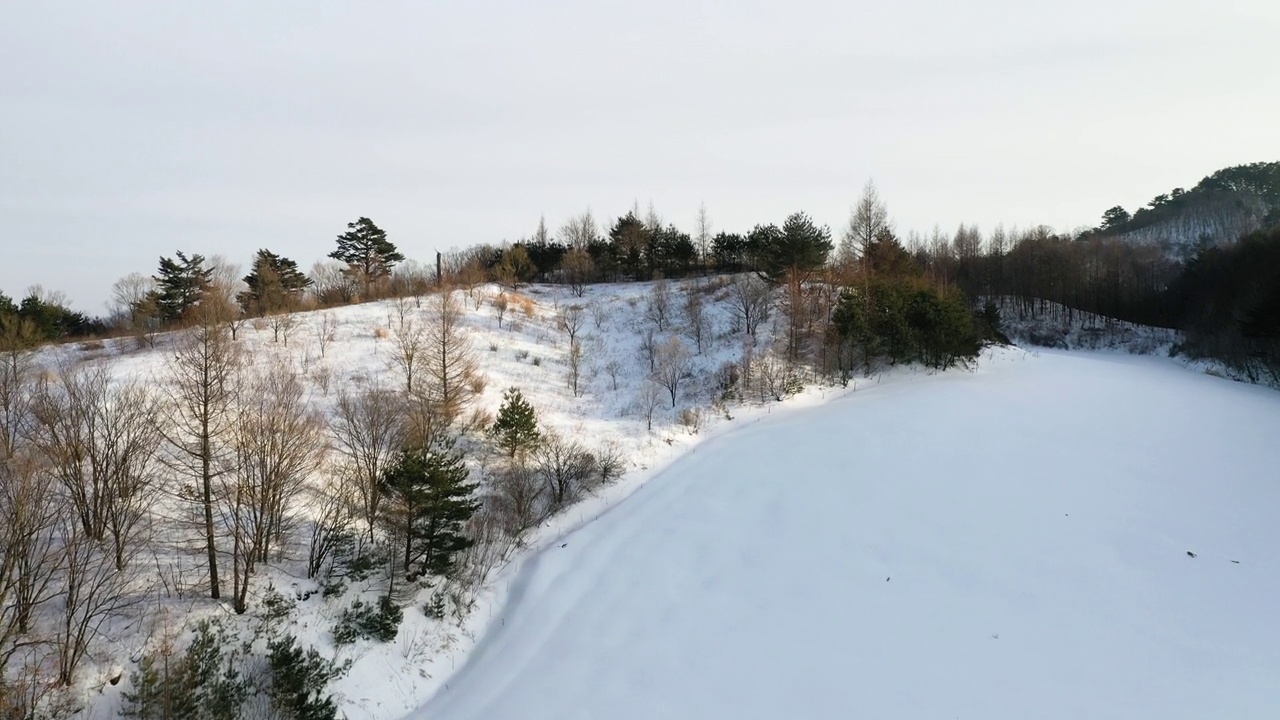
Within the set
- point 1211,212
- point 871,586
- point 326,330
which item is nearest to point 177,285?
point 326,330

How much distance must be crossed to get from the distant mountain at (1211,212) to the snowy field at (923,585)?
7430 centimetres

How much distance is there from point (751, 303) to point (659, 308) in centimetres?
664

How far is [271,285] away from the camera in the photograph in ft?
113

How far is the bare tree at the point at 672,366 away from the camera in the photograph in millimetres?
28466

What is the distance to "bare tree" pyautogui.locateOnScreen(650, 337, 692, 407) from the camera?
28.5m

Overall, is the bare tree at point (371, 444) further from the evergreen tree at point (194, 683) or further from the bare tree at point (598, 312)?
the bare tree at point (598, 312)

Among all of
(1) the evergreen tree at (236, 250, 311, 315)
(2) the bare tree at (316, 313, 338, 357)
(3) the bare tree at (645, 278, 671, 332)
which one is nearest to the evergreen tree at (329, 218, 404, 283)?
(1) the evergreen tree at (236, 250, 311, 315)

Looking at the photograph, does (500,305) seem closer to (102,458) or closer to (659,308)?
(659,308)

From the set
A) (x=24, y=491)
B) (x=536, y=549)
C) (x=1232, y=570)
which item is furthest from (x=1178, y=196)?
(x=24, y=491)

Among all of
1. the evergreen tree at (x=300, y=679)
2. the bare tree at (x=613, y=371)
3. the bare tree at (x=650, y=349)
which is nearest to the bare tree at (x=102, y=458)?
the evergreen tree at (x=300, y=679)

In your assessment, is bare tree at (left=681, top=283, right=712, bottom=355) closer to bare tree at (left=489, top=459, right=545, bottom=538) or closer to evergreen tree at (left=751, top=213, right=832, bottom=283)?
evergreen tree at (left=751, top=213, right=832, bottom=283)

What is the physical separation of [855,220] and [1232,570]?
105 feet

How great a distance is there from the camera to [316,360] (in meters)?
25.6

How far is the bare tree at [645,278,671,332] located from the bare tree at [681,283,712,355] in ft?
4.46
